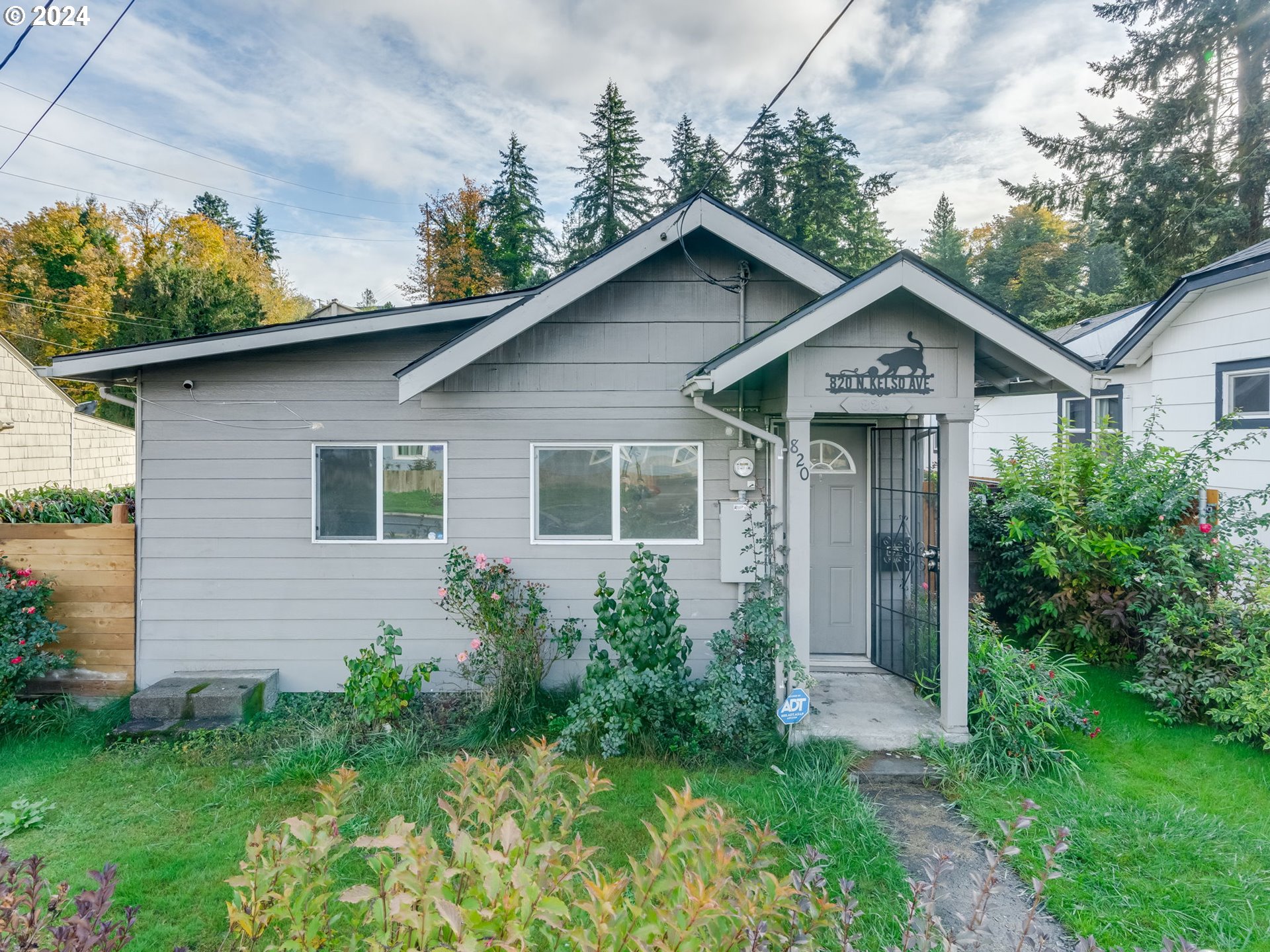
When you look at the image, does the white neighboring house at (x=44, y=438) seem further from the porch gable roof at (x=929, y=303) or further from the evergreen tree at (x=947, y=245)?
the evergreen tree at (x=947, y=245)

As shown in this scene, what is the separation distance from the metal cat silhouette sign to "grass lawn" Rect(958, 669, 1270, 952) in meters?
2.64

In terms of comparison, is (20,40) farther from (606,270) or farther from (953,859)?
(953,859)

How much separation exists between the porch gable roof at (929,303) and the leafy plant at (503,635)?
2446mm

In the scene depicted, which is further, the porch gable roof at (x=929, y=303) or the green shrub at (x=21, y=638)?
the green shrub at (x=21, y=638)

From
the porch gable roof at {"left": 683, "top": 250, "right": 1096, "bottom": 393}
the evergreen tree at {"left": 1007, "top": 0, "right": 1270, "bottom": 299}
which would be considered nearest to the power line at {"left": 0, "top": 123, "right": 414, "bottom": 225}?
the porch gable roof at {"left": 683, "top": 250, "right": 1096, "bottom": 393}

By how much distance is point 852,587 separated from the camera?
597 centimetres

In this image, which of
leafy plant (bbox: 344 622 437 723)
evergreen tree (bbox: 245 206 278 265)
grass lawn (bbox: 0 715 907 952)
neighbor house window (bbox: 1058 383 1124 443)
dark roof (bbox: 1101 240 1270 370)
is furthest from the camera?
evergreen tree (bbox: 245 206 278 265)

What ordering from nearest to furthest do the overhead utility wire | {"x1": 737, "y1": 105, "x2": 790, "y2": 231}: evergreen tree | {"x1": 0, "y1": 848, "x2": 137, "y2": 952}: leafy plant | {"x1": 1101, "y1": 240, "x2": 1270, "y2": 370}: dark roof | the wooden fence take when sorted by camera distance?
{"x1": 0, "y1": 848, "x2": 137, "y2": 952}: leafy plant, the overhead utility wire, the wooden fence, {"x1": 1101, "y1": 240, "x2": 1270, "y2": 370}: dark roof, {"x1": 737, "y1": 105, "x2": 790, "y2": 231}: evergreen tree

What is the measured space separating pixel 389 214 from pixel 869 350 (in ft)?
84.3

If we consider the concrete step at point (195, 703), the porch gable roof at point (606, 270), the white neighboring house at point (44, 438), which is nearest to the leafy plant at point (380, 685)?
the concrete step at point (195, 703)

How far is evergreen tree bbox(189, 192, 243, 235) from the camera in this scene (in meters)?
36.2

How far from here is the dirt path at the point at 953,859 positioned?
2.94m

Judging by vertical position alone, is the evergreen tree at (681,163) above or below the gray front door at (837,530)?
above

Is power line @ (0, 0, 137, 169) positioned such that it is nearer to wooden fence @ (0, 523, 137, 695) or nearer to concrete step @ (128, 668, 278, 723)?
wooden fence @ (0, 523, 137, 695)
